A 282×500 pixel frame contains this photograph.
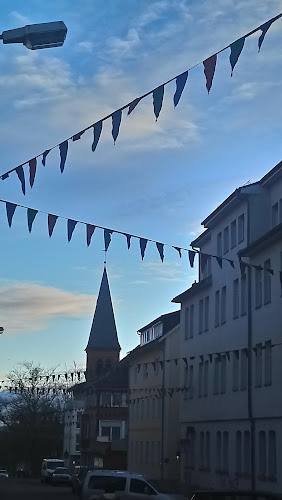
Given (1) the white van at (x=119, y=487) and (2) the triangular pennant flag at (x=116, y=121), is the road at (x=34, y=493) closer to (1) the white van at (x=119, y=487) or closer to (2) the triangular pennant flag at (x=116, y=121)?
(1) the white van at (x=119, y=487)

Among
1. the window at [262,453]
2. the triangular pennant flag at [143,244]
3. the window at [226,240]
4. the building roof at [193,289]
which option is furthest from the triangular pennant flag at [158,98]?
the building roof at [193,289]

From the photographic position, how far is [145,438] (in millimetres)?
62719

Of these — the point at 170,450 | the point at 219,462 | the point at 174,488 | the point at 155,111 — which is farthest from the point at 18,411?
the point at 155,111

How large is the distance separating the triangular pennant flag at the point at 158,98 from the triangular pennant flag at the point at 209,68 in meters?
0.85

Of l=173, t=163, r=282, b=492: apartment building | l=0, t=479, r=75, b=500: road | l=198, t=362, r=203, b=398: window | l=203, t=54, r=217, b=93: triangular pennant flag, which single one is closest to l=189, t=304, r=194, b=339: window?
l=173, t=163, r=282, b=492: apartment building

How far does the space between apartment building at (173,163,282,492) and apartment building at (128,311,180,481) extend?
6569 millimetres

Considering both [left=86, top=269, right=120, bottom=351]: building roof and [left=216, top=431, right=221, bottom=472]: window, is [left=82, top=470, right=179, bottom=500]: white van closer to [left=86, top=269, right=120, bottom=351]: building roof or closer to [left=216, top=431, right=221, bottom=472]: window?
[left=216, top=431, right=221, bottom=472]: window

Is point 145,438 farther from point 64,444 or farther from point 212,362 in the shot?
point 64,444

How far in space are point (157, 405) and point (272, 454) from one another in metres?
26.3

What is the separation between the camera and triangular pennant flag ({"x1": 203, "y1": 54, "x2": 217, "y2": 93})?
1242cm

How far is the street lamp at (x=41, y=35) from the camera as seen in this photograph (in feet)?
35.5

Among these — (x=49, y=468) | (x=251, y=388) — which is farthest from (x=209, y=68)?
(x=49, y=468)

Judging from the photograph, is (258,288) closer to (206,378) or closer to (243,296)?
(243,296)

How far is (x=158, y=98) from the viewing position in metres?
13.1
